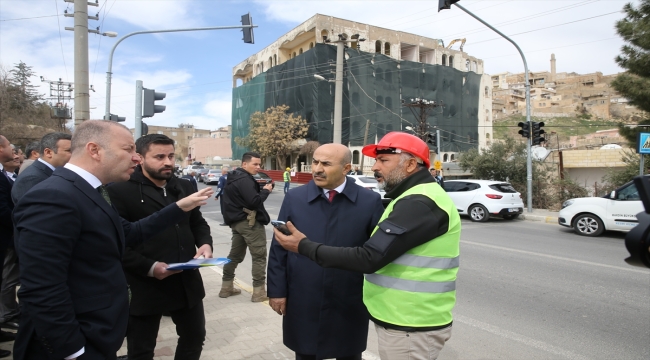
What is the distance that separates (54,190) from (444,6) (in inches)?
302

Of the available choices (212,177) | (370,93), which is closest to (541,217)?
(212,177)

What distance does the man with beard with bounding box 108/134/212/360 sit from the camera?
2.88 metres

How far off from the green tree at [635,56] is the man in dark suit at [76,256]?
662 inches

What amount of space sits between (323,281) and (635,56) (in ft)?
54.5

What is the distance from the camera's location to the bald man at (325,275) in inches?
103

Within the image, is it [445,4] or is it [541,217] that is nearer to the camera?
[445,4]

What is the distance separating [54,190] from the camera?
1.79m

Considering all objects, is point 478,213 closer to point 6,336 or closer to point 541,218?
point 541,218

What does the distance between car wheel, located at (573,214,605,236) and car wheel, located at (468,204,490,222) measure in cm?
311

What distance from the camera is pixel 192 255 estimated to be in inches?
128

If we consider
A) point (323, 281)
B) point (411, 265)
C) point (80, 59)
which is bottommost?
point (323, 281)

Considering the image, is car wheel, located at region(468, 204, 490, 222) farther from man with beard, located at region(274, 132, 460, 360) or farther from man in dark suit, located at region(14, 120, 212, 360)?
man in dark suit, located at region(14, 120, 212, 360)

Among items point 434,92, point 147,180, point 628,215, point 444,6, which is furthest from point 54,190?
point 434,92

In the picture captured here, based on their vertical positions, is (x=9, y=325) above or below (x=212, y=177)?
below
